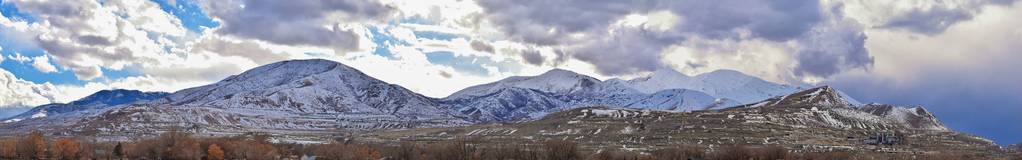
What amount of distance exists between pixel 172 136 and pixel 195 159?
1486cm

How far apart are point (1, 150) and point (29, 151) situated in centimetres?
700

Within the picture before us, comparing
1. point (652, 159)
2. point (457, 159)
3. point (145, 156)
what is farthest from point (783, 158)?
point (145, 156)

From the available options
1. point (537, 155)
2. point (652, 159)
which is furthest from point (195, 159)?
point (652, 159)

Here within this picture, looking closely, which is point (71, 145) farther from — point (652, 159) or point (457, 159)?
point (652, 159)

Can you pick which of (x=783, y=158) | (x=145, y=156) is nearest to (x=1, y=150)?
(x=145, y=156)

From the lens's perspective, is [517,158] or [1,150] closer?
[517,158]

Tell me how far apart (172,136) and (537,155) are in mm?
79945

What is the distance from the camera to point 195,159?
187 m

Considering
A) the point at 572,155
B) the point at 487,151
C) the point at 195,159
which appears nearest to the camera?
the point at 572,155

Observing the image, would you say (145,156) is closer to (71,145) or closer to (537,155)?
(71,145)

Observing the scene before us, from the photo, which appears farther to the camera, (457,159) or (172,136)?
(172,136)

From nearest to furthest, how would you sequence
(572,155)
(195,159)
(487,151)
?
(572,155) → (195,159) → (487,151)

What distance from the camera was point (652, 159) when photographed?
19550 cm

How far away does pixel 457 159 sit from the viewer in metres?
177
